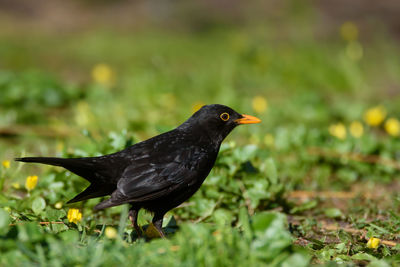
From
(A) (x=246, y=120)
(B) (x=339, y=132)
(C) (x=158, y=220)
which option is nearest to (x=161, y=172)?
(C) (x=158, y=220)

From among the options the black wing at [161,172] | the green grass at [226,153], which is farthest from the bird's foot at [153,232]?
the black wing at [161,172]

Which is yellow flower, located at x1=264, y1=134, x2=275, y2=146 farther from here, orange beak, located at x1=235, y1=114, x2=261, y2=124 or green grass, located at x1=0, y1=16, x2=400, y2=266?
orange beak, located at x1=235, y1=114, x2=261, y2=124

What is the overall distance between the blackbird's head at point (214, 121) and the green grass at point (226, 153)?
215 millimetres

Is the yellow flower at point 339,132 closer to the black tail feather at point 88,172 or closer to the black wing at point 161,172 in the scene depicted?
the black wing at point 161,172

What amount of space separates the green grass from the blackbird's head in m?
0.21

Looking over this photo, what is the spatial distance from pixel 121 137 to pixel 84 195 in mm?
958

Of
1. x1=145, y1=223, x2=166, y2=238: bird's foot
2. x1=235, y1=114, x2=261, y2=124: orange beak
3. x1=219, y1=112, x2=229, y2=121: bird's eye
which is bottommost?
x1=145, y1=223, x2=166, y2=238: bird's foot

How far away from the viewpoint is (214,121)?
436cm

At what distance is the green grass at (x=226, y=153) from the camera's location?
9.32 feet

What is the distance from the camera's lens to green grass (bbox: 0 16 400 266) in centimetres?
284

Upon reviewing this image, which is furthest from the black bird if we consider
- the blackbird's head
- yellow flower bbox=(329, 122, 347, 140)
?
yellow flower bbox=(329, 122, 347, 140)

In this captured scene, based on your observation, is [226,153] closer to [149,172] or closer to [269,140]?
[149,172]

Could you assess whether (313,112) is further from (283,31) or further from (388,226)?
(283,31)

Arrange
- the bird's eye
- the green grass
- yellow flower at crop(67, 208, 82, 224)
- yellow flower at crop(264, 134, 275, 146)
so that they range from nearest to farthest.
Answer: the green grass → yellow flower at crop(67, 208, 82, 224) → the bird's eye → yellow flower at crop(264, 134, 275, 146)
